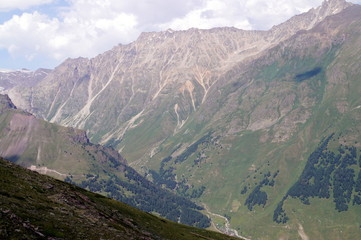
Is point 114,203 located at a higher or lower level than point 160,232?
higher

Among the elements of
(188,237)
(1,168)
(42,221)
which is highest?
(1,168)

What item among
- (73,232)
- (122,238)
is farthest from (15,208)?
(122,238)

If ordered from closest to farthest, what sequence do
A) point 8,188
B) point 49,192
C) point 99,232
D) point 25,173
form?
point 99,232 → point 8,188 → point 49,192 → point 25,173

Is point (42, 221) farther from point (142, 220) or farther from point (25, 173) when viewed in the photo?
point (142, 220)

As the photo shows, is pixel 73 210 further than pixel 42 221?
Yes

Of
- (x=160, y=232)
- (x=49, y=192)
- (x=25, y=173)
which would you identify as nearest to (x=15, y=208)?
(x=49, y=192)

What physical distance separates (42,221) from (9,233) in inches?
457

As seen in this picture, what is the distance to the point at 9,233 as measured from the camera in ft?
161

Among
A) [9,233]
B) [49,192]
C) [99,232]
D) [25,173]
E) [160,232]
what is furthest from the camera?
[160,232]

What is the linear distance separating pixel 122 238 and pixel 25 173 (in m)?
39.5

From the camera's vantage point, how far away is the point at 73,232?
6112cm

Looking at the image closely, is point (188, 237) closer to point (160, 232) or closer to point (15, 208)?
point (160, 232)

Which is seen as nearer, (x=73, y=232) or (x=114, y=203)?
(x=73, y=232)

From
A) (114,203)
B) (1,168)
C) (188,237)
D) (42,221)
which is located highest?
(1,168)
